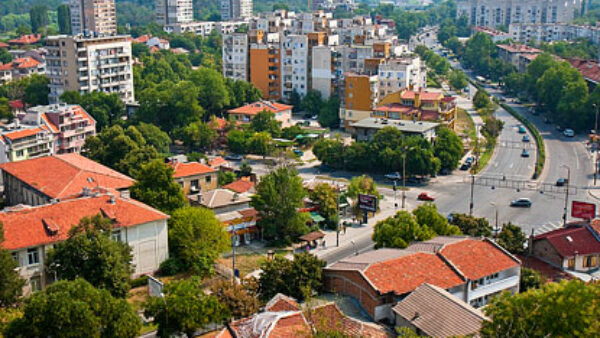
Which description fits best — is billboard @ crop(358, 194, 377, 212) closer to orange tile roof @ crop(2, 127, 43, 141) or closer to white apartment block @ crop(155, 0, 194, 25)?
orange tile roof @ crop(2, 127, 43, 141)

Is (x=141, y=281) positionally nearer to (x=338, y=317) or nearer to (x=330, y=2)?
(x=338, y=317)

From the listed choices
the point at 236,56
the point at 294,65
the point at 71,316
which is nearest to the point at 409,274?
the point at 71,316

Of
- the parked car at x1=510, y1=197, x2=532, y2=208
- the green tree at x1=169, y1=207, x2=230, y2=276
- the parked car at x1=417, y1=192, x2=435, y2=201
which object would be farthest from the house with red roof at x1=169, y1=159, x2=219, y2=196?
the parked car at x1=510, y1=197, x2=532, y2=208

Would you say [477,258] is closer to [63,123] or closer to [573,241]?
[573,241]

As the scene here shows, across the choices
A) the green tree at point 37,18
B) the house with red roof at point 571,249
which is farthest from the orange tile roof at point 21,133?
the green tree at point 37,18

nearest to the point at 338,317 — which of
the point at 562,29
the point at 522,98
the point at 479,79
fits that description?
the point at 522,98

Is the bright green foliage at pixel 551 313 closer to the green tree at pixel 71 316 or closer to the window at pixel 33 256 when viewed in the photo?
the green tree at pixel 71 316

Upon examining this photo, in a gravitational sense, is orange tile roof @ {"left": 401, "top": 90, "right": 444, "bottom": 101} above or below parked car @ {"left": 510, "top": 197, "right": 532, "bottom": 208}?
above
